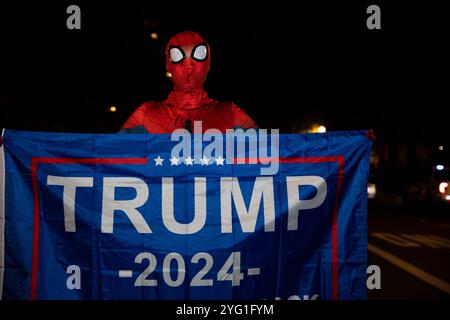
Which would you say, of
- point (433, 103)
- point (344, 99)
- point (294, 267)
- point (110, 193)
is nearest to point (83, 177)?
point (110, 193)

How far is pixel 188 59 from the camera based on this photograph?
14.6 feet

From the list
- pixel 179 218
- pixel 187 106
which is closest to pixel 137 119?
pixel 187 106

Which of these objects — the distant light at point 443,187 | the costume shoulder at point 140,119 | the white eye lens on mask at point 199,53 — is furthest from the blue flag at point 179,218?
the distant light at point 443,187

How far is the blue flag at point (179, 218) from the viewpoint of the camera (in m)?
3.30

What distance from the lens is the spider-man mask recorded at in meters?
4.45

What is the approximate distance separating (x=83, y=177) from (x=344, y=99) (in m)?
33.2

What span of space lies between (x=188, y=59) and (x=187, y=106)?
0.43 metres

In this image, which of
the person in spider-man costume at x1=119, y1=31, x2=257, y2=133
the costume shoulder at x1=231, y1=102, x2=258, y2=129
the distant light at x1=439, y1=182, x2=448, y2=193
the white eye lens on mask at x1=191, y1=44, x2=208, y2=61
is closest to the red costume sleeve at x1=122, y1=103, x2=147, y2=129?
the person in spider-man costume at x1=119, y1=31, x2=257, y2=133

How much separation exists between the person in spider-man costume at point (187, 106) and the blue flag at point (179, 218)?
38.4 inches

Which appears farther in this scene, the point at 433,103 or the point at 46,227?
the point at 433,103

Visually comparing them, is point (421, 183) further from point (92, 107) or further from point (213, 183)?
point (92, 107)

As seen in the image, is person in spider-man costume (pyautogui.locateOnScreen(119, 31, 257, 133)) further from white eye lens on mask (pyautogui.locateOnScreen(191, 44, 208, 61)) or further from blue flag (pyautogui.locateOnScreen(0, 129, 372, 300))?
blue flag (pyautogui.locateOnScreen(0, 129, 372, 300))

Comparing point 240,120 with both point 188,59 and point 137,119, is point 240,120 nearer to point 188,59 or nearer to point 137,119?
point 188,59

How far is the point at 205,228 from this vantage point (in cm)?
335
